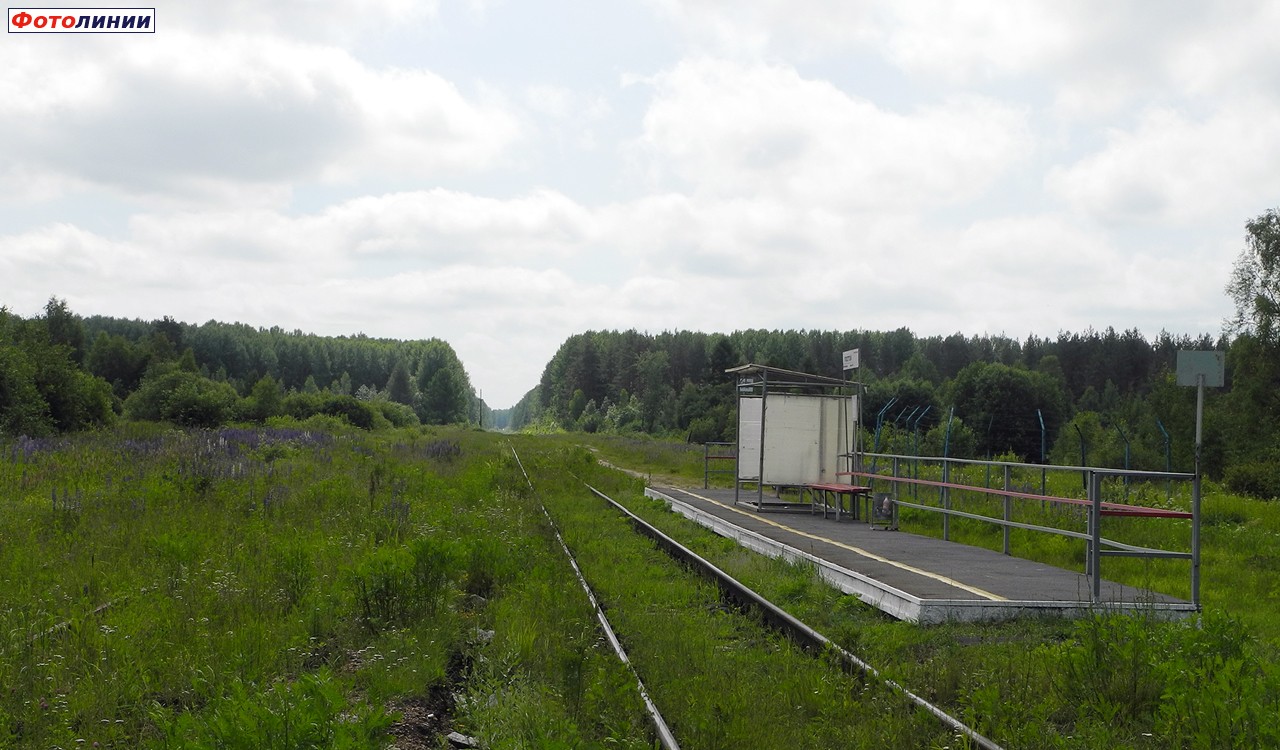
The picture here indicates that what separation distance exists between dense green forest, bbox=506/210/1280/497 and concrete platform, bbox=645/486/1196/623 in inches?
212

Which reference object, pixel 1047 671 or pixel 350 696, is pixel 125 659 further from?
pixel 1047 671

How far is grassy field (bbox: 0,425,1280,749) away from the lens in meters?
5.05

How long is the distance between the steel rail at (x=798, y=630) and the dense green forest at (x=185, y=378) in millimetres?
27585

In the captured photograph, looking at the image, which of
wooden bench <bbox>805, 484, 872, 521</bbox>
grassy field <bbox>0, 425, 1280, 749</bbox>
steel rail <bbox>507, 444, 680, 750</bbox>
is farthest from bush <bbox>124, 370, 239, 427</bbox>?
steel rail <bbox>507, 444, 680, 750</bbox>

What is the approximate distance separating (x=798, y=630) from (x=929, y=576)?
9.10 feet

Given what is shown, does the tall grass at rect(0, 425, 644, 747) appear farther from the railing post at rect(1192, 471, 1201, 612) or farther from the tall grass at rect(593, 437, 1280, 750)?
the railing post at rect(1192, 471, 1201, 612)

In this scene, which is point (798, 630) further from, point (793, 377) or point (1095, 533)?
point (793, 377)

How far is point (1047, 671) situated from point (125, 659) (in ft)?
19.6

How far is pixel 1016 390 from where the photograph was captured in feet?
278

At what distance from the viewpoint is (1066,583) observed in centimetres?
962

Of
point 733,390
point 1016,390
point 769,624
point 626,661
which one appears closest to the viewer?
point 626,661

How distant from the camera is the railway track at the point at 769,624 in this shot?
202 inches

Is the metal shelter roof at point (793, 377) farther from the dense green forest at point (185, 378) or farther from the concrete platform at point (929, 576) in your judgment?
the dense green forest at point (185, 378)

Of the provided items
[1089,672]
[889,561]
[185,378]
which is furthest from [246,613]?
[185,378]
